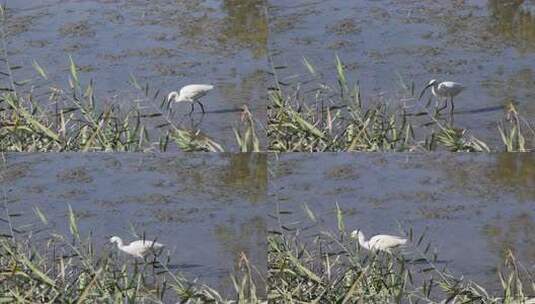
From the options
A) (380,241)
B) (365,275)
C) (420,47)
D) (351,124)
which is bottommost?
(365,275)

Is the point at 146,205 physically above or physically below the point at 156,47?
below

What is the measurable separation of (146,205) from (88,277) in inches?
10.4

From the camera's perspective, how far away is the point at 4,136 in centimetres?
248

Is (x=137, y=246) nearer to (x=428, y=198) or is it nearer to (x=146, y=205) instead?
(x=146, y=205)

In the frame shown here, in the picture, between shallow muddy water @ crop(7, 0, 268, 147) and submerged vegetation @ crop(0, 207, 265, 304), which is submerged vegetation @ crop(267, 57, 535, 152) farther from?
submerged vegetation @ crop(0, 207, 265, 304)

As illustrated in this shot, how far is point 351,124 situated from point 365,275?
0.43 m

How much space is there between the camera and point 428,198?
8.13 feet

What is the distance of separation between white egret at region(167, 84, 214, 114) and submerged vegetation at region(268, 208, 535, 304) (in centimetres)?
44

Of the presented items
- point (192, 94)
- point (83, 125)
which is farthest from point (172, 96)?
point (83, 125)

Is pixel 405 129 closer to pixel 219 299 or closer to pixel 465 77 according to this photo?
pixel 465 77

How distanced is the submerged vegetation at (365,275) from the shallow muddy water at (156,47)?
1.21 ft

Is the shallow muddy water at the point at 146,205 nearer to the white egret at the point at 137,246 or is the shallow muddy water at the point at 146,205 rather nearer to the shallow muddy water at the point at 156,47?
the white egret at the point at 137,246

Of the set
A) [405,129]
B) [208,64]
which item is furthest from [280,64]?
[405,129]

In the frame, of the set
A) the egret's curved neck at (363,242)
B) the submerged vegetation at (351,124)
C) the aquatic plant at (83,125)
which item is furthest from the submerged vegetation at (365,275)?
the aquatic plant at (83,125)
